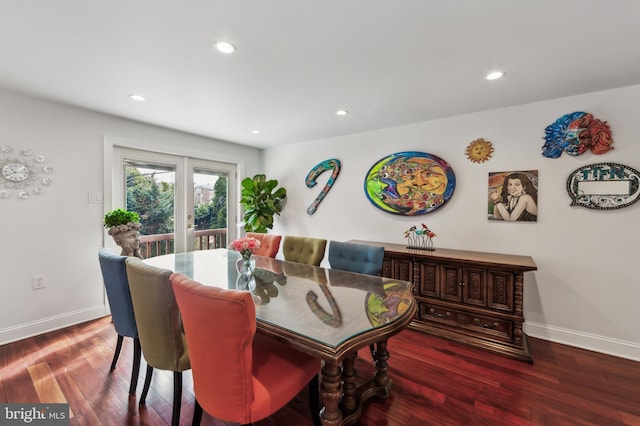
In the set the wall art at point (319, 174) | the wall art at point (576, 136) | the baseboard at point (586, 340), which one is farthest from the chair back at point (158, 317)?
the wall art at point (576, 136)

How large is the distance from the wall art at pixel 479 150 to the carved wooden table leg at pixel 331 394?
9.44 feet

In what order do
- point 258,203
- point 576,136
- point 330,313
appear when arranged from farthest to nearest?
point 258,203
point 576,136
point 330,313

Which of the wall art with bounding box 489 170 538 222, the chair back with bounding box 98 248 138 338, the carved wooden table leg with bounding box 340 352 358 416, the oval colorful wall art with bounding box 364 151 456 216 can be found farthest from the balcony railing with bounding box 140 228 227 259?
the wall art with bounding box 489 170 538 222

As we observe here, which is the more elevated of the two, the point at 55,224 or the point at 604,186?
the point at 604,186

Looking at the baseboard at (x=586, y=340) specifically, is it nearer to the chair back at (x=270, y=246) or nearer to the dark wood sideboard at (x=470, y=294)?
the dark wood sideboard at (x=470, y=294)

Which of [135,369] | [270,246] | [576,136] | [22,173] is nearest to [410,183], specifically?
[576,136]

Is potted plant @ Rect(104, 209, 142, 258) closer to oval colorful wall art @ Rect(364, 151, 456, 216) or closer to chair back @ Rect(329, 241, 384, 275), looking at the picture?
chair back @ Rect(329, 241, 384, 275)

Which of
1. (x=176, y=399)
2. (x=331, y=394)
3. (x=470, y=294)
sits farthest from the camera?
(x=470, y=294)

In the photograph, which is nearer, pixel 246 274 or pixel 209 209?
pixel 246 274

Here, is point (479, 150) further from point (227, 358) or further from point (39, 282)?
point (39, 282)

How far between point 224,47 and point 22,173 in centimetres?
257

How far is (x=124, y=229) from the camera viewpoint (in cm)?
282

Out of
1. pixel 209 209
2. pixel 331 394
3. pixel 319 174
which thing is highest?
pixel 319 174

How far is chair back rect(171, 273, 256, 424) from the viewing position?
3.58ft
